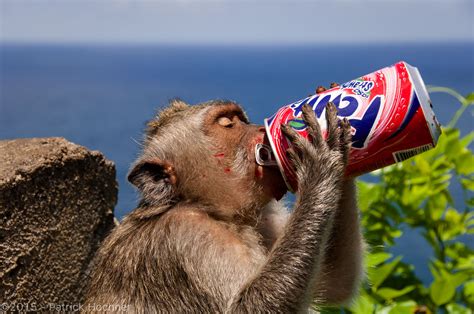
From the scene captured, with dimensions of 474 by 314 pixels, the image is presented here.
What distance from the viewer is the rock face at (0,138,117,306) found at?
A: 2748mm

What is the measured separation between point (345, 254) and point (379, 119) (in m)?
0.82

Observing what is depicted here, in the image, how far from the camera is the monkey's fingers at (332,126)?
226cm

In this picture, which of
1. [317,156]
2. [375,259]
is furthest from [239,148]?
[375,259]

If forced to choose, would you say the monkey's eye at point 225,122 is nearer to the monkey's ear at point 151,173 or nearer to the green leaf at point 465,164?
the monkey's ear at point 151,173

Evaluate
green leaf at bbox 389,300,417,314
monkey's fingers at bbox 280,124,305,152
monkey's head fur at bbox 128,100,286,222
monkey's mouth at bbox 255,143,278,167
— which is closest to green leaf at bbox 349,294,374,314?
green leaf at bbox 389,300,417,314

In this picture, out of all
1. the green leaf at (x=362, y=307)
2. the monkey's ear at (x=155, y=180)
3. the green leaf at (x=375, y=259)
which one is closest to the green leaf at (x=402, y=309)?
the green leaf at (x=362, y=307)

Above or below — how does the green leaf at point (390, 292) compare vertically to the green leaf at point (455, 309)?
above

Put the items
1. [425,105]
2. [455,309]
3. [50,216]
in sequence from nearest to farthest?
[425,105], [50,216], [455,309]

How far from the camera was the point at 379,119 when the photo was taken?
7.20 feet

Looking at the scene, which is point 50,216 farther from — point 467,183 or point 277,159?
point 467,183

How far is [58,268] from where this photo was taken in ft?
10.2

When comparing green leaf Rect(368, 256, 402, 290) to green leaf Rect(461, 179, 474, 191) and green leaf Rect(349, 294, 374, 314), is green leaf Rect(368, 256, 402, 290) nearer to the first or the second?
green leaf Rect(349, 294, 374, 314)

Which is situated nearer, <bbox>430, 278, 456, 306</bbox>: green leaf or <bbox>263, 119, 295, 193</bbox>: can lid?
<bbox>263, 119, 295, 193</bbox>: can lid

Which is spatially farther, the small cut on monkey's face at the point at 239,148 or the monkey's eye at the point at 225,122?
the monkey's eye at the point at 225,122
